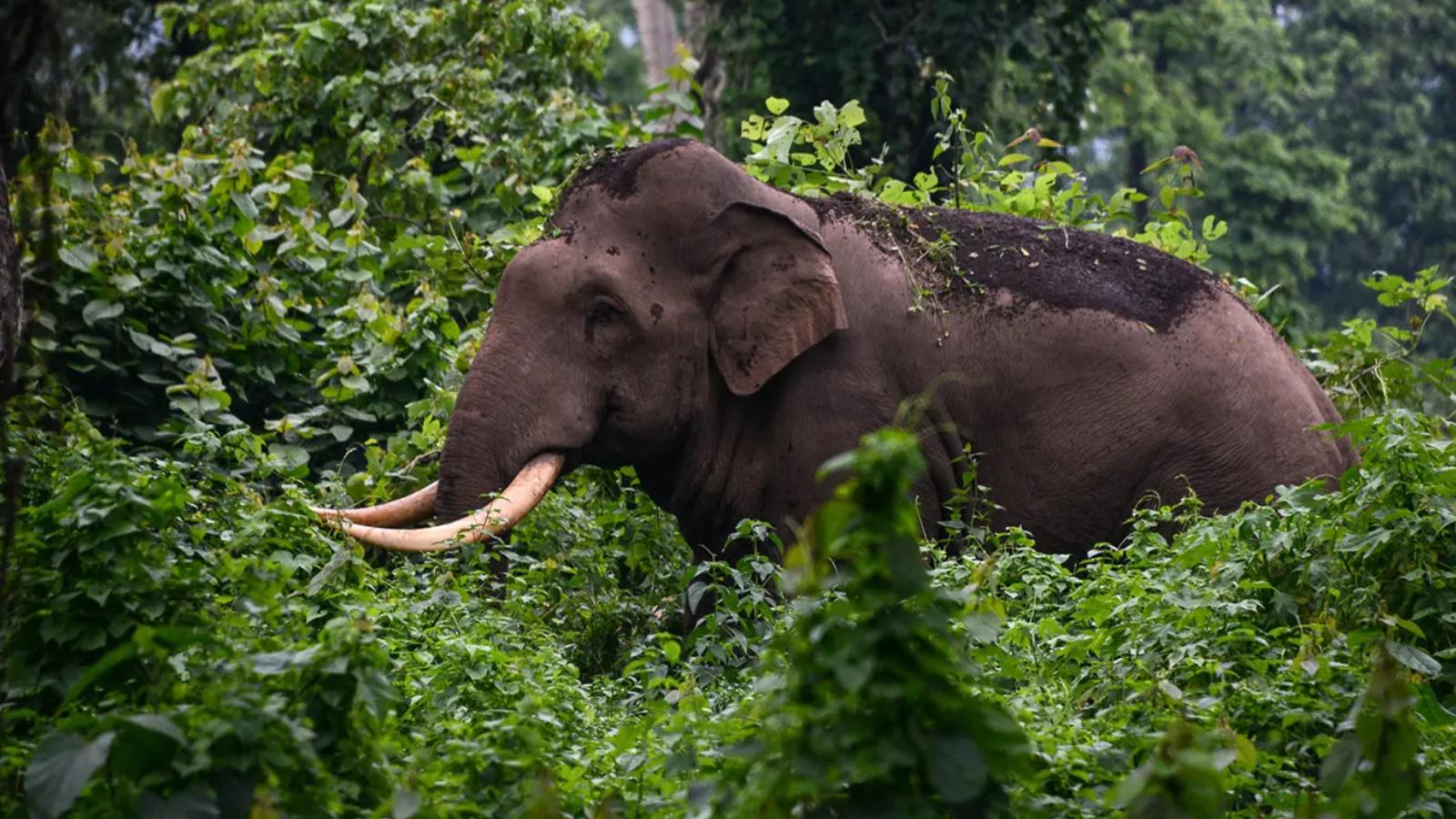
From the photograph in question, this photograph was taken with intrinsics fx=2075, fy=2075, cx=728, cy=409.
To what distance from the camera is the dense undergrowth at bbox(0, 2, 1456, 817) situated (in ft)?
12.0

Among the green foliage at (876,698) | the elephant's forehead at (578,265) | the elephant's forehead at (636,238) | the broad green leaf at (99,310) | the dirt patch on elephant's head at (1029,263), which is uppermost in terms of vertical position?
the dirt patch on elephant's head at (1029,263)

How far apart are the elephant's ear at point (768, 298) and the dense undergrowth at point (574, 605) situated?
48cm

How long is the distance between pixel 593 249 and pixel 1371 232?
27.3 m

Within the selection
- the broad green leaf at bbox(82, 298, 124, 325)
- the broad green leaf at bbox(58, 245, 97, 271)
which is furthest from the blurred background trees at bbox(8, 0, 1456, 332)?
the broad green leaf at bbox(82, 298, 124, 325)

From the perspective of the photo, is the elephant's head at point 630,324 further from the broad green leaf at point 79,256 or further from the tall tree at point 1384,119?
the tall tree at point 1384,119

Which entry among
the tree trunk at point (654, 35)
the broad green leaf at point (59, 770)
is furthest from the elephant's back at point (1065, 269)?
the tree trunk at point (654, 35)

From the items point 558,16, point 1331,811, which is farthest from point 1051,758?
point 558,16

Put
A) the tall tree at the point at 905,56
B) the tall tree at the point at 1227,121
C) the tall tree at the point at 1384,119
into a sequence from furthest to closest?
the tall tree at the point at 1384,119 < the tall tree at the point at 1227,121 < the tall tree at the point at 905,56

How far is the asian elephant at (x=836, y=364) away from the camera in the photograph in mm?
7051

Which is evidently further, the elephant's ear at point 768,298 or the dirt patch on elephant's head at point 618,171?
the dirt patch on elephant's head at point 618,171

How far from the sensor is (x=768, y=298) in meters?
7.07

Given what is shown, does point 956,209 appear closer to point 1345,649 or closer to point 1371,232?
point 1345,649

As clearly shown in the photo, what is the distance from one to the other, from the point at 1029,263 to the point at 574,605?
6.64 ft

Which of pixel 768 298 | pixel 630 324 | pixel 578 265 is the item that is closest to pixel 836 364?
pixel 768 298
